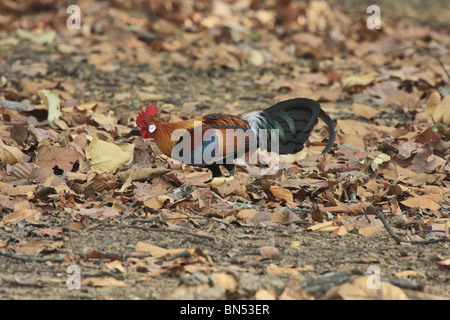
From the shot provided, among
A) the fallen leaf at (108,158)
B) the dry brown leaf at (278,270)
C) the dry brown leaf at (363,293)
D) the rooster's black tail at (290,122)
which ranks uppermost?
the rooster's black tail at (290,122)

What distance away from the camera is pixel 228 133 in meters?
4.16

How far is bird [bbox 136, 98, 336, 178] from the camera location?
4.10 metres

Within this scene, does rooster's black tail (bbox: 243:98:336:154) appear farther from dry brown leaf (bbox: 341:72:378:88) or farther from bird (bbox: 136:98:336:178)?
dry brown leaf (bbox: 341:72:378:88)

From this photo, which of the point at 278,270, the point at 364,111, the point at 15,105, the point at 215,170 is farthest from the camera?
the point at 364,111

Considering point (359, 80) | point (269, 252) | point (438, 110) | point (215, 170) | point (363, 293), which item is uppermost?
point (359, 80)

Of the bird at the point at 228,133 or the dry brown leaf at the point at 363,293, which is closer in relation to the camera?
the dry brown leaf at the point at 363,293

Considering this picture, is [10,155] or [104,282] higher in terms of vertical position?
[10,155]

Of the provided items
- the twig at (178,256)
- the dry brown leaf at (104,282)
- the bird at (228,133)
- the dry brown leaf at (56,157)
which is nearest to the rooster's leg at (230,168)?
the bird at (228,133)

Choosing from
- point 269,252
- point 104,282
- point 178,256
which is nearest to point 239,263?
point 269,252

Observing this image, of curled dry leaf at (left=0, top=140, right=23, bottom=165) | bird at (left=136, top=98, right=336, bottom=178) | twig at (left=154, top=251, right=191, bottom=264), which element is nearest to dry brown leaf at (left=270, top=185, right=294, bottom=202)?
bird at (left=136, top=98, right=336, bottom=178)

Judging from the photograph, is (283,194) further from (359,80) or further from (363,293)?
(359,80)

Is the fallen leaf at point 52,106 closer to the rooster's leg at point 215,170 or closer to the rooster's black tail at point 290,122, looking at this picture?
the rooster's leg at point 215,170

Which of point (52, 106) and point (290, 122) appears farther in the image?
point (52, 106)

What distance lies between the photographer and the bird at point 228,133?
4.10 m
